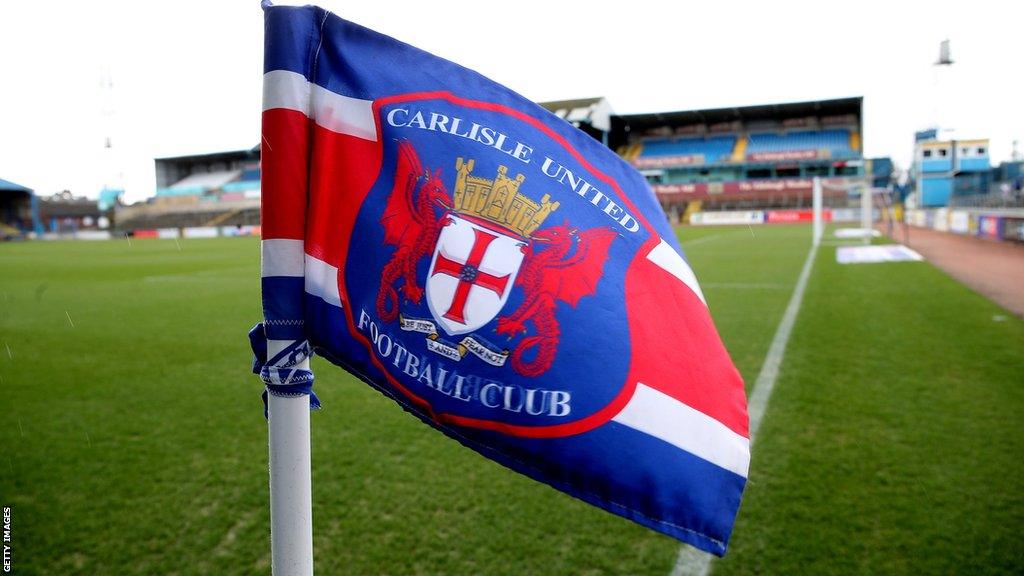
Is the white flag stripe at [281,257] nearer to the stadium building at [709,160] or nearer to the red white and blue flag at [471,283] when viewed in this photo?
the red white and blue flag at [471,283]

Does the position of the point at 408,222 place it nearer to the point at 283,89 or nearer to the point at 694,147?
the point at 283,89

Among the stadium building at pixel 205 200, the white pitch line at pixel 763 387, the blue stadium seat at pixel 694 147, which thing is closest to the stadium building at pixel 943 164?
the blue stadium seat at pixel 694 147

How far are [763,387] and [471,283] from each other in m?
4.11

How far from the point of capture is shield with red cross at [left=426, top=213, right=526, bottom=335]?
1.18 m

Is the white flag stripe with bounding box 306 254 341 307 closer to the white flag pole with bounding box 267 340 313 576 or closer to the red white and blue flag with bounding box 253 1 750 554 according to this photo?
the red white and blue flag with bounding box 253 1 750 554

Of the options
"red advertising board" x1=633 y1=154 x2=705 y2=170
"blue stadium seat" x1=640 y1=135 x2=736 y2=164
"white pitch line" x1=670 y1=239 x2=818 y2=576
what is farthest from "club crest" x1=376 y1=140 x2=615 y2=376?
"blue stadium seat" x1=640 y1=135 x2=736 y2=164

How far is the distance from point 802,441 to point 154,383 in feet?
15.0

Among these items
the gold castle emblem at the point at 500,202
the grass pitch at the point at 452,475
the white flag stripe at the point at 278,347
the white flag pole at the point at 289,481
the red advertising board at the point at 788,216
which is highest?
the red advertising board at the point at 788,216

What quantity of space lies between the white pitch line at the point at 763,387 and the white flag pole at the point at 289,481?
136 centimetres

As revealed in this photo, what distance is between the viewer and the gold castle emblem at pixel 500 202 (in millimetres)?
1193

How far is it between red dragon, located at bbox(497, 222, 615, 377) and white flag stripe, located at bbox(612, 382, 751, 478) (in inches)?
7.0

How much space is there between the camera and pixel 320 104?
120 centimetres

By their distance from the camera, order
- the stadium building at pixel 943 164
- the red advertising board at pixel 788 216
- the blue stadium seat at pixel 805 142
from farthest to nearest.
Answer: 1. the blue stadium seat at pixel 805 142
2. the stadium building at pixel 943 164
3. the red advertising board at pixel 788 216

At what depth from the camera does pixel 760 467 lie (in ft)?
10.9
